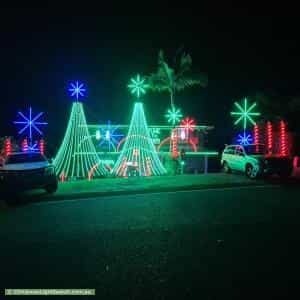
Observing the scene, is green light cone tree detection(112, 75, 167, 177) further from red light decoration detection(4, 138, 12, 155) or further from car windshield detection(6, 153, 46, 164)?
car windshield detection(6, 153, 46, 164)

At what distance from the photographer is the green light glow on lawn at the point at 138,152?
19781 mm

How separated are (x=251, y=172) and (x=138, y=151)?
6052 millimetres

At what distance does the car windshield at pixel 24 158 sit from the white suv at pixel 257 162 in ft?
31.3

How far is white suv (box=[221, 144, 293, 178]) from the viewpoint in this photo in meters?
17.1

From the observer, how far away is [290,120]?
94.0 ft

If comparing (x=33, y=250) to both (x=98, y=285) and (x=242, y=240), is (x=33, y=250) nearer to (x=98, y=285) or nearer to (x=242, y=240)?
(x=98, y=285)

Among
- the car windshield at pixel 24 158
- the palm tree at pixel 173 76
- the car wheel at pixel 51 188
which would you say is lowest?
the car wheel at pixel 51 188

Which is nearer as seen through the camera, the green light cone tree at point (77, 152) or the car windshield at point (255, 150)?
the car windshield at point (255, 150)

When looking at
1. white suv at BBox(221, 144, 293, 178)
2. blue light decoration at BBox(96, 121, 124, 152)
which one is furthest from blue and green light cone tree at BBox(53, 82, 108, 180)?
white suv at BBox(221, 144, 293, 178)

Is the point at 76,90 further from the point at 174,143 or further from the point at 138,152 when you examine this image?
the point at 174,143

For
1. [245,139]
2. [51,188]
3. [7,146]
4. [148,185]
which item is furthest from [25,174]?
[245,139]

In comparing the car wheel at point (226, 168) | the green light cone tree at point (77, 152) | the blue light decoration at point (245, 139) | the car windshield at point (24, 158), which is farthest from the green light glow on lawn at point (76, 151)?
the blue light decoration at point (245, 139)

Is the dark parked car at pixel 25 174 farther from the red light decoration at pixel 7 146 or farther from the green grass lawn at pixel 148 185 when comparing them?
the red light decoration at pixel 7 146

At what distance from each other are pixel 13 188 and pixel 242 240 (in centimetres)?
867
